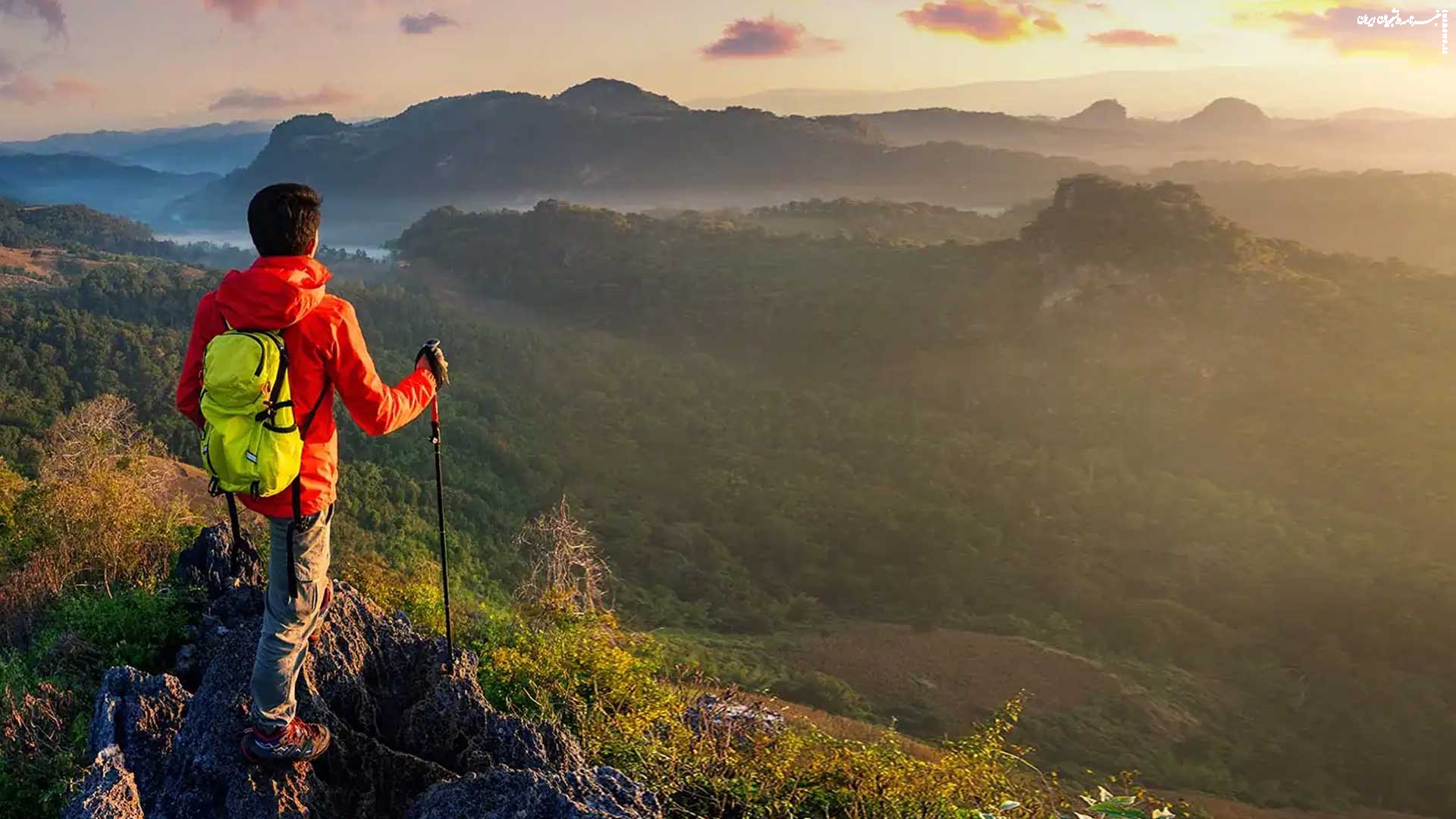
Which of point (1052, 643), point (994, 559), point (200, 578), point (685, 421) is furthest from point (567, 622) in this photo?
point (685, 421)

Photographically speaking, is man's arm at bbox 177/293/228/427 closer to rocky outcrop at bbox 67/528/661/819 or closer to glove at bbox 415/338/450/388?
glove at bbox 415/338/450/388

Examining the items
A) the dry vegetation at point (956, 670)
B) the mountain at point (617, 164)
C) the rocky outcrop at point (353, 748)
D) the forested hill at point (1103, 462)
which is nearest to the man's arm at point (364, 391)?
the rocky outcrop at point (353, 748)

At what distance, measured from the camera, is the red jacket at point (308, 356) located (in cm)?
348

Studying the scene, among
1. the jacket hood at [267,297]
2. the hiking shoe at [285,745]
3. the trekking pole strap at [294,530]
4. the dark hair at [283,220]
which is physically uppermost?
the dark hair at [283,220]

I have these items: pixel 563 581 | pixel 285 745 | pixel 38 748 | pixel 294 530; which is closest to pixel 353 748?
pixel 285 745

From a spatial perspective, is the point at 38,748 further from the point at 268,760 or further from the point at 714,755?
the point at 714,755

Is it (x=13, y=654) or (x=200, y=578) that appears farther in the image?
(x=200, y=578)

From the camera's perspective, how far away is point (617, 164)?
170500 mm

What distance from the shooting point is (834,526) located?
28.9 meters

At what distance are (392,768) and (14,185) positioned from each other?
255116 millimetres

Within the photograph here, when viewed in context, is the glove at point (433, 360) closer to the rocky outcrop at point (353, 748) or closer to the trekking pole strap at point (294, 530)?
the trekking pole strap at point (294, 530)

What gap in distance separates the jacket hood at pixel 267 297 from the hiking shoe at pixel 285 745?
1.99m

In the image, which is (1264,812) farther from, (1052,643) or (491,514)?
(491,514)

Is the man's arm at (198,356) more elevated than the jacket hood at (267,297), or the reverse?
the jacket hood at (267,297)
